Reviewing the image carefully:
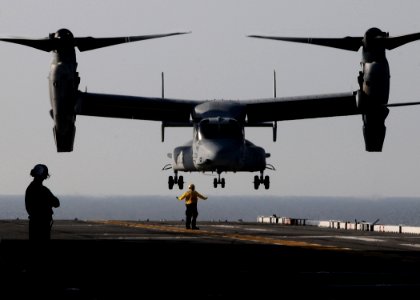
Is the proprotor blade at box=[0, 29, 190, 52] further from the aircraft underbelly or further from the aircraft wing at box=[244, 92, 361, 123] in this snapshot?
the aircraft wing at box=[244, 92, 361, 123]

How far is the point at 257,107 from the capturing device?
50156 mm

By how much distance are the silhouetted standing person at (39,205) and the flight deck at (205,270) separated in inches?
9.1

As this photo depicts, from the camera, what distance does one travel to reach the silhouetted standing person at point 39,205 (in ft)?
48.6

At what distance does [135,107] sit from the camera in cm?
5047

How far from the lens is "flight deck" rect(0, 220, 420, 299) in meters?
12.3

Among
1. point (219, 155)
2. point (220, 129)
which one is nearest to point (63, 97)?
point (219, 155)

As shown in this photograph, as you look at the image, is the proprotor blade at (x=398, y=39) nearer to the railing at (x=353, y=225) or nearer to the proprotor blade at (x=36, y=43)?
the railing at (x=353, y=225)

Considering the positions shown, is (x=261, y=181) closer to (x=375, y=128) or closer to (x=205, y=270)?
(x=375, y=128)

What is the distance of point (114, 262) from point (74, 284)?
406 cm

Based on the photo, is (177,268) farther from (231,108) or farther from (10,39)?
(231,108)

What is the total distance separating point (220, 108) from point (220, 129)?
2.09 meters

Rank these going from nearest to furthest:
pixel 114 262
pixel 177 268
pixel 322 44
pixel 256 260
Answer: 1. pixel 177 268
2. pixel 114 262
3. pixel 256 260
4. pixel 322 44

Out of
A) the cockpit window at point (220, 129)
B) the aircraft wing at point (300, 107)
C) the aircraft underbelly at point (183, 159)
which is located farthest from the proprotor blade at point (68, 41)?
the aircraft wing at point (300, 107)

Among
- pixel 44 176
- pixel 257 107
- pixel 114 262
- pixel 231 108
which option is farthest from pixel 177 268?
pixel 257 107
